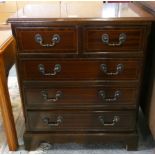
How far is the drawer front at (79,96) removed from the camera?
3.84 ft

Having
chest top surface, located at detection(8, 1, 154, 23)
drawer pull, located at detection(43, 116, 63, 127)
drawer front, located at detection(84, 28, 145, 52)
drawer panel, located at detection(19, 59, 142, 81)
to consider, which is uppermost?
chest top surface, located at detection(8, 1, 154, 23)

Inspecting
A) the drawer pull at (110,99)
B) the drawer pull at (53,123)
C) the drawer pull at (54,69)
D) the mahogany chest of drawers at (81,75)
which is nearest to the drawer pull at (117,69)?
the mahogany chest of drawers at (81,75)

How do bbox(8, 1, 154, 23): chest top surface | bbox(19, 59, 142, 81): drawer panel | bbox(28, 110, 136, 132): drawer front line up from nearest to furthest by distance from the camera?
1. bbox(8, 1, 154, 23): chest top surface
2. bbox(19, 59, 142, 81): drawer panel
3. bbox(28, 110, 136, 132): drawer front

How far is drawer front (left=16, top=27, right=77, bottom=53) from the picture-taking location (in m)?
1.02

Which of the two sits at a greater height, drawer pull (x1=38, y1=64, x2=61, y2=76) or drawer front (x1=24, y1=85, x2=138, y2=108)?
drawer pull (x1=38, y1=64, x2=61, y2=76)

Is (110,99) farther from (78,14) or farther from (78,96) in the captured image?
(78,14)

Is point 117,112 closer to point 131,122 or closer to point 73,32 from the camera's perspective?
point 131,122

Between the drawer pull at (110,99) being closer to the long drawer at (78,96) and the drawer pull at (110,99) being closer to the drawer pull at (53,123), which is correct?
the long drawer at (78,96)

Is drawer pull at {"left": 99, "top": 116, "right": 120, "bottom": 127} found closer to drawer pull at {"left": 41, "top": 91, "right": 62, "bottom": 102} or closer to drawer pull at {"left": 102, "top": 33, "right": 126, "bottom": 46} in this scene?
drawer pull at {"left": 41, "top": 91, "right": 62, "bottom": 102}

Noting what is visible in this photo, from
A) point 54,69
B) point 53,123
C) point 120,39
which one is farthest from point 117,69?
point 53,123

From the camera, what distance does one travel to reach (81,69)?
3.66 feet

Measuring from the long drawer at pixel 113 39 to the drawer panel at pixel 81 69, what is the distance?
2.5 inches

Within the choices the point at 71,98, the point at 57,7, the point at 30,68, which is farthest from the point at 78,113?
the point at 57,7

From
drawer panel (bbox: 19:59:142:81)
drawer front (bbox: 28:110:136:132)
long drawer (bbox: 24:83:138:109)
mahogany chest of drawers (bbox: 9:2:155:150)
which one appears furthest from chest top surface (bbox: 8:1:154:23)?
drawer front (bbox: 28:110:136:132)
